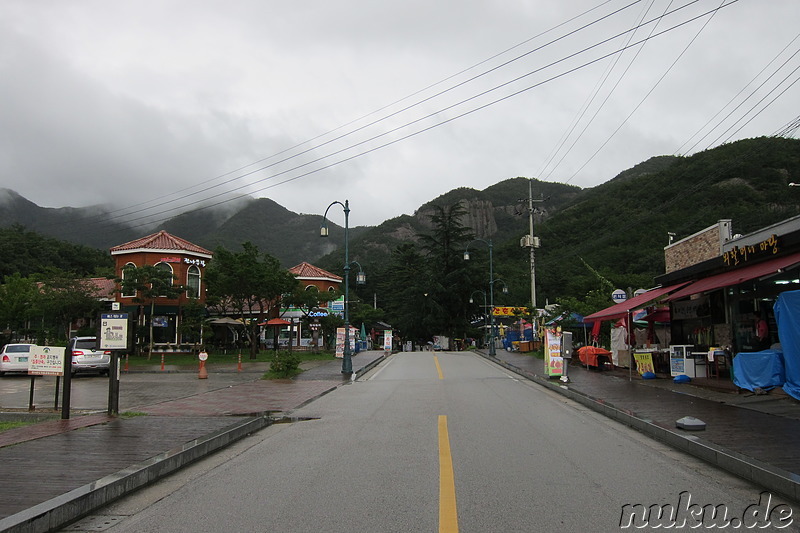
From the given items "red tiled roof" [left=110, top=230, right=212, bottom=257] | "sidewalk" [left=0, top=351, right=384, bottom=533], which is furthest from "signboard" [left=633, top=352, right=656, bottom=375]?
"red tiled roof" [left=110, top=230, right=212, bottom=257]

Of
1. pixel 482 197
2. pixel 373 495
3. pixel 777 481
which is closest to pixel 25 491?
pixel 373 495

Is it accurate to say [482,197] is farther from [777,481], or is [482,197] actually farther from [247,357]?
[777,481]

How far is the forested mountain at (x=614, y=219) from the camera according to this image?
130 feet

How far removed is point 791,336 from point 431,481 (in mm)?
9281

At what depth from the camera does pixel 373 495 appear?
5.89 metres

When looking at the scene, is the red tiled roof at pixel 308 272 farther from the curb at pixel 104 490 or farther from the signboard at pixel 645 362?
the curb at pixel 104 490

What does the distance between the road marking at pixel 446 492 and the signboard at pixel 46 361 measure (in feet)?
27.4

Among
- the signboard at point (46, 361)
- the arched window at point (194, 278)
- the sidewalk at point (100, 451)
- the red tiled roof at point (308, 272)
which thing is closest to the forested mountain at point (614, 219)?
the arched window at point (194, 278)

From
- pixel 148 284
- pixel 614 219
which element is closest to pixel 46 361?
pixel 148 284

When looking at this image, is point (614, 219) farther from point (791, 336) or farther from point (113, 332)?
point (113, 332)

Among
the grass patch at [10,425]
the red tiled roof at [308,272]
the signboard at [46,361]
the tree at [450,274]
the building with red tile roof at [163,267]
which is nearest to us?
the grass patch at [10,425]

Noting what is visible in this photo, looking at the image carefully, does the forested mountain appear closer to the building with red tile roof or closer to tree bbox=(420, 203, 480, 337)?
the building with red tile roof

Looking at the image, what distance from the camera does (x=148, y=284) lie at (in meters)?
39.9

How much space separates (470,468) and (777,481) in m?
3.24
